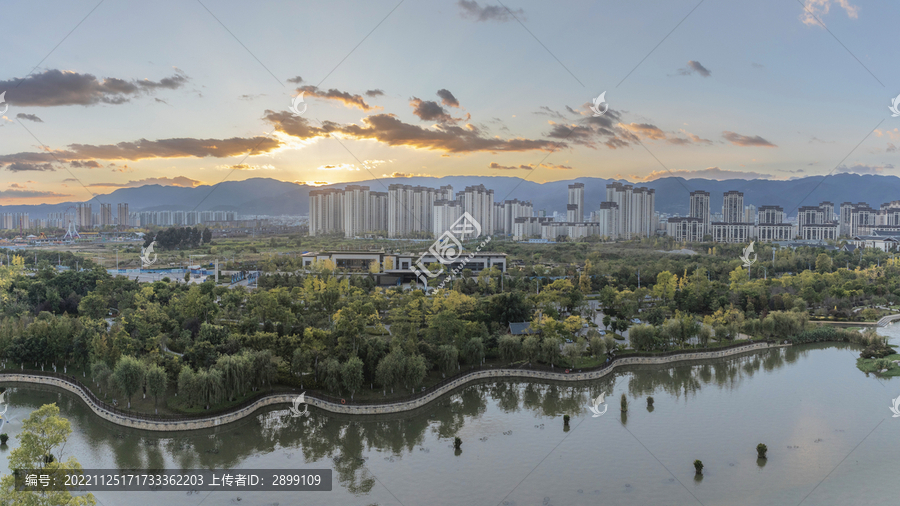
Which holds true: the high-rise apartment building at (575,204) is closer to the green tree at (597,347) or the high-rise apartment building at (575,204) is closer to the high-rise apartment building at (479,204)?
the high-rise apartment building at (479,204)

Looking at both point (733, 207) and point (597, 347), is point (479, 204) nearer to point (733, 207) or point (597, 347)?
point (733, 207)

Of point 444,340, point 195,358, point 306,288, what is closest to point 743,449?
point 444,340

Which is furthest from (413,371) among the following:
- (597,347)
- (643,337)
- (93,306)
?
(93,306)

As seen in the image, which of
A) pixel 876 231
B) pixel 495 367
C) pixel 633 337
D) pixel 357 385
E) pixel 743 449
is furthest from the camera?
pixel 876 231

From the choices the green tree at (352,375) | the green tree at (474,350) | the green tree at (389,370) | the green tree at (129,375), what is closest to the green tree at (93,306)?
the green tree at (129,375)

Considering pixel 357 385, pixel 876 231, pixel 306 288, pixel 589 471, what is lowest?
pixel 589 471

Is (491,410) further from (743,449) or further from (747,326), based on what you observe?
(747,326)

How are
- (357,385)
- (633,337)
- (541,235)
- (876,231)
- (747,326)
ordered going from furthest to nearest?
(541,235) → (876,231) → (747,326) → (633,337) → (357,385)
